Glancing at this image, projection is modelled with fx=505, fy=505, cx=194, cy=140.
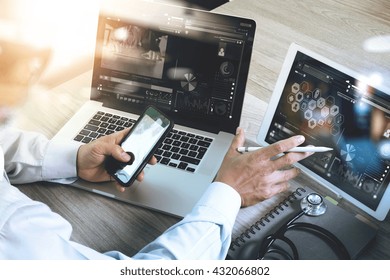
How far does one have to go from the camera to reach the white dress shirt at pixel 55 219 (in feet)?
2.73

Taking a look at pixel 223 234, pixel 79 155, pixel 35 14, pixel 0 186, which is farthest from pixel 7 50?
pixel 223 234

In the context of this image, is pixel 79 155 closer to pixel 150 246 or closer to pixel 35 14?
pixel 150 246

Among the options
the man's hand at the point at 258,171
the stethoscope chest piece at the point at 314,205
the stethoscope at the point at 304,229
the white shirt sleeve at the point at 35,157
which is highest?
the man's hand at the point at 258,171

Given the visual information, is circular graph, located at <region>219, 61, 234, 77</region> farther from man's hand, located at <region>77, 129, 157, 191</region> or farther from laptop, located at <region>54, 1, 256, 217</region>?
man's hand, located at <region>77, 129, 157, 191</region>

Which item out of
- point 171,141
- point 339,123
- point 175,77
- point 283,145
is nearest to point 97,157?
point 171,141

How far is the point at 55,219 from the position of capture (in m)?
0.92

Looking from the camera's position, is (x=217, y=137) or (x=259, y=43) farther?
(x=259, y=43)

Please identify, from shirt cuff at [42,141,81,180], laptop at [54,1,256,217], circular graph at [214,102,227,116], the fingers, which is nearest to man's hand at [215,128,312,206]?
the fingers

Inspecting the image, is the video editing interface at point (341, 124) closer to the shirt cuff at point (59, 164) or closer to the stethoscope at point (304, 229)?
the stethoscope at point (304, 229)

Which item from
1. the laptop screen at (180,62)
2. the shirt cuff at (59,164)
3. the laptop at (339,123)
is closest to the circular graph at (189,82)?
the laptop screen at (180,62)

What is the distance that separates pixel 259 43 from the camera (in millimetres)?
1650

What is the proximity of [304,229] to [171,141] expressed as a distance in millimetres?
400

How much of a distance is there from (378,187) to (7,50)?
45.5 inches

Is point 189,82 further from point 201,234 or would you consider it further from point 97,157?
point 201,234
